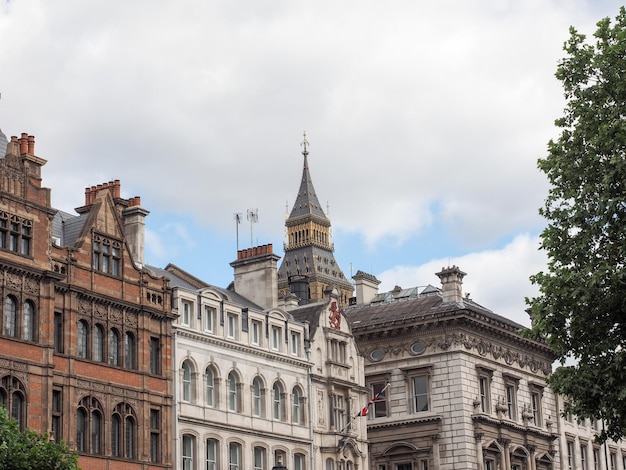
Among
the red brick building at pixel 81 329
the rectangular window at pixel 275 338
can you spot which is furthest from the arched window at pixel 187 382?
the rectangular window at pixel 275 338

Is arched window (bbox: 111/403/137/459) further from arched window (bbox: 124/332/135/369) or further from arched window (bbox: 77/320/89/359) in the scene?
arched window (bbox: 77/320/89/359)

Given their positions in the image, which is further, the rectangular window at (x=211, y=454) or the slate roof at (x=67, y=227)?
the rectangular window at (x=211, y=454)

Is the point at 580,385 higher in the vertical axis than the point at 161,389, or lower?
lower

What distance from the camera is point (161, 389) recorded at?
69.3 metres

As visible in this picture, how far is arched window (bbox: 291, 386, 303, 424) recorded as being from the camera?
78750mm

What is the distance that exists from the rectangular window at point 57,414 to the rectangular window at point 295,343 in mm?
19217

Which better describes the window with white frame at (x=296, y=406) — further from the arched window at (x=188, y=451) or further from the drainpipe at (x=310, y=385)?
the arched window at (x=188, y=451)

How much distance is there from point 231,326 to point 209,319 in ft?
6.03

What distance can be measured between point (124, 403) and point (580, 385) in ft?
84.9

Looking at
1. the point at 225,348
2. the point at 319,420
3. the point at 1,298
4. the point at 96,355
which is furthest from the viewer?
the point at 319,420

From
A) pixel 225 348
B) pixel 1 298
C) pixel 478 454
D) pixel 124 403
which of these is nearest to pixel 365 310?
pixel 478 454

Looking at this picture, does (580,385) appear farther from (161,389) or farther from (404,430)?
(404,430)

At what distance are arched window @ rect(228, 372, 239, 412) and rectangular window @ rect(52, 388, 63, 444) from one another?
A: 12872 mm

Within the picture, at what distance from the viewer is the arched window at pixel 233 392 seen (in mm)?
74375
